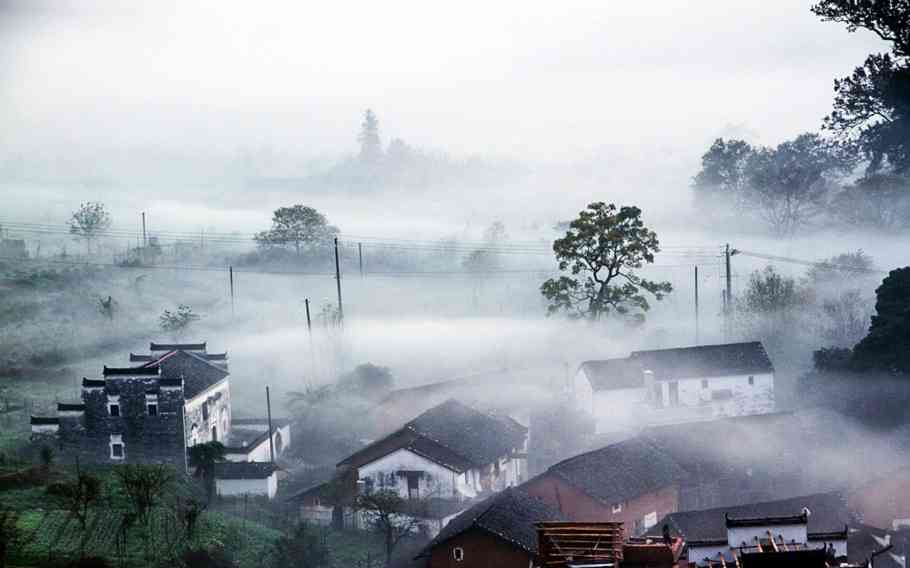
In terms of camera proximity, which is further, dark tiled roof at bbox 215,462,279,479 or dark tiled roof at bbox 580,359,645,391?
dark tiled roof at bbox 580,359,645,391

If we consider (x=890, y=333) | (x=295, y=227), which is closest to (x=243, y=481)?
(x=890, y=333)

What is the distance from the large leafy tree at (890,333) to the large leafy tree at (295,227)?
178 feet

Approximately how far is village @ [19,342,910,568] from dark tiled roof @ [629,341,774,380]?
0.29 ft

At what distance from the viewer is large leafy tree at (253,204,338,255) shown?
102m

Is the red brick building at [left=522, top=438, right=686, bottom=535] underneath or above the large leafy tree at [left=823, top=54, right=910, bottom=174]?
underneath

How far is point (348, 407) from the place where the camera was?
6562 centimetres

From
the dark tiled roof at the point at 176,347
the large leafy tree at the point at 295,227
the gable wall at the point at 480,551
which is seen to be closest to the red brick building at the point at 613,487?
the gable wall at the point at 480,551

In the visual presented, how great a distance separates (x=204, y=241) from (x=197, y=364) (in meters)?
55.1

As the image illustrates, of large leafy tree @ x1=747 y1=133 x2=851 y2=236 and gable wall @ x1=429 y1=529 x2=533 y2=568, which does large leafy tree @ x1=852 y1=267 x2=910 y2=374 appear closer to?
gable wall @ x1=429 y1=529 x2=533 y2=568

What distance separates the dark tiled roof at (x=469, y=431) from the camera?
5362cm

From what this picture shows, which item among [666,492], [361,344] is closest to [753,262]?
[361,344]

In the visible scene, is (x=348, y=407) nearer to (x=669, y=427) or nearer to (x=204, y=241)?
(x=669, y=427)

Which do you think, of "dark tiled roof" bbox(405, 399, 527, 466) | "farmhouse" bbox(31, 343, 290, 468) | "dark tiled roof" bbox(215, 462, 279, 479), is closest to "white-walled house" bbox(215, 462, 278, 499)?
"dark tiled roof" bbox(215, 462, 279, 479)

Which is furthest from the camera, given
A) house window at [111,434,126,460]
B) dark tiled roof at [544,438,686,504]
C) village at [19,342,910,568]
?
house window at [111,434,126,460]
